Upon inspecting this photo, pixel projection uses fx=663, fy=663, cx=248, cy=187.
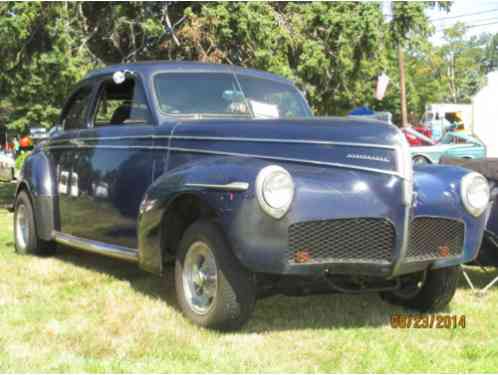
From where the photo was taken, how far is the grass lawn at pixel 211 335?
11.8 feet

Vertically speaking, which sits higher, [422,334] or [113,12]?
[113,12]

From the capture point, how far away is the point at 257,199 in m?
3.69


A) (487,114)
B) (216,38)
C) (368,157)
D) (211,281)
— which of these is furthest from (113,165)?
(487,114)

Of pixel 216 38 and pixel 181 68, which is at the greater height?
pixel 216 38

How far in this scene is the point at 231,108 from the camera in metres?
5.22

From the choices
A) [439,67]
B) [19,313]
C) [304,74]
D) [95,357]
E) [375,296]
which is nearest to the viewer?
[95,357]

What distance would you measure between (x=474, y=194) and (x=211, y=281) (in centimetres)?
186

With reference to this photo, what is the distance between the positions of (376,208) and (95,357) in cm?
182

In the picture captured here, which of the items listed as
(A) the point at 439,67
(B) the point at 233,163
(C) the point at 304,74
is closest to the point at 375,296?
(B) the point at 233,163

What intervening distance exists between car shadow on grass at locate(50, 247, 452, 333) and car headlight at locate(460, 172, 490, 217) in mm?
958

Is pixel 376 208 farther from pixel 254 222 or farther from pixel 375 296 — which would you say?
pixel 375 296

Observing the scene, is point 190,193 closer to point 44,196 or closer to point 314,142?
point 314,142
